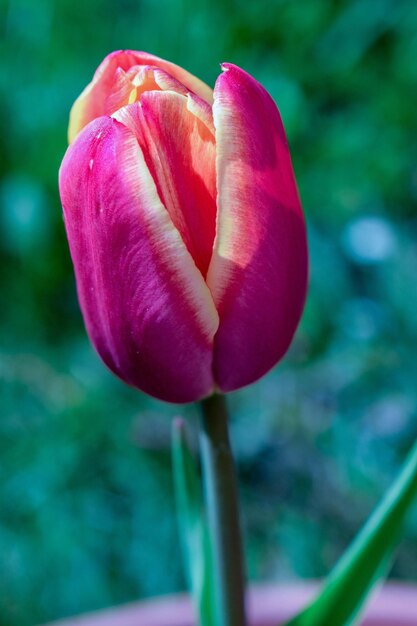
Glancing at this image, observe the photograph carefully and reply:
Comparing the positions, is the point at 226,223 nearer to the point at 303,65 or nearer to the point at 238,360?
the point at 238,360

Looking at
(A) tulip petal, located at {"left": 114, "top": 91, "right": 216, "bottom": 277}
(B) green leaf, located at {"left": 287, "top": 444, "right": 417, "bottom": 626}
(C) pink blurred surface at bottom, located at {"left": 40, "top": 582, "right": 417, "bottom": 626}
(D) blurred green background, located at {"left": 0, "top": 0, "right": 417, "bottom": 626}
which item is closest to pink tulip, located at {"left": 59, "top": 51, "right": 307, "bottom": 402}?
(A) tulip petal, located at {"left": 114, "top": 91, "right": 216, "bottom": 277}

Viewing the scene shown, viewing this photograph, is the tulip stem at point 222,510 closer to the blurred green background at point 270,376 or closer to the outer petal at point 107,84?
the outer petal at point 107,84

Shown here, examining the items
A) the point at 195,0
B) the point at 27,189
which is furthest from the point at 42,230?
the point at 195,0

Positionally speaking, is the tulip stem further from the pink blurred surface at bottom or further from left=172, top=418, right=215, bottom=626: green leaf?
the pink blurred surface at bottom

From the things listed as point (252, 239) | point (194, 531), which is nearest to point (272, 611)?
point (194, 531)

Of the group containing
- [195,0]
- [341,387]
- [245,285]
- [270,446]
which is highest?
[195,0]

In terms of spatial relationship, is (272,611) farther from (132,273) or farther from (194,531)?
(132,273)
